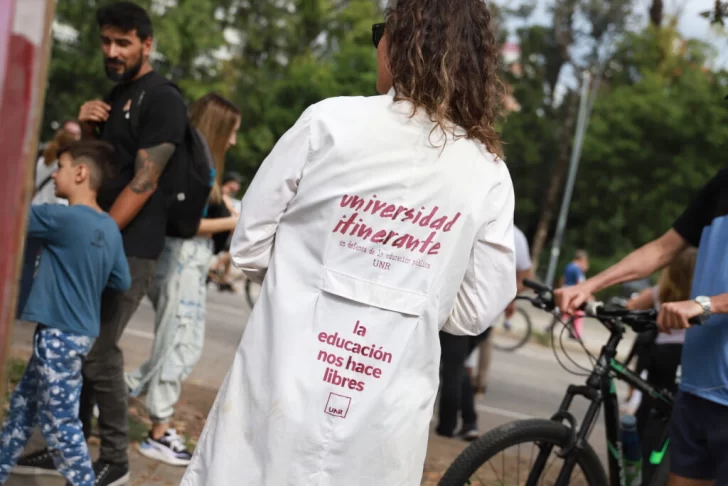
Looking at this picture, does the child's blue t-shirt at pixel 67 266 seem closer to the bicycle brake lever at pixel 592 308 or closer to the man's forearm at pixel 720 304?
the bicycle brake lever at pixel 592 308

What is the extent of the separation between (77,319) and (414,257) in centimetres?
184

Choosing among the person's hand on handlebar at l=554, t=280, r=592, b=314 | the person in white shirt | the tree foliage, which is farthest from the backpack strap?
the tree foliage

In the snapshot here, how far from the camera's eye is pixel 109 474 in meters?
4.35

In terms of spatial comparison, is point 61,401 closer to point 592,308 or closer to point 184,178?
point 184,178

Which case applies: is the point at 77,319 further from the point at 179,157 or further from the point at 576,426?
the point at 576,426

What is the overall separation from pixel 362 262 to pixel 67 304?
1788 millimetres

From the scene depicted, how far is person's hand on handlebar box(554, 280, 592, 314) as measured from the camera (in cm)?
387

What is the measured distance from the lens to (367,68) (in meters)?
36.5

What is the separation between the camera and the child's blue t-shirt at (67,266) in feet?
12.5

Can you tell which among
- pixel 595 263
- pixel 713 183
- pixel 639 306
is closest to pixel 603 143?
pixel 595 263

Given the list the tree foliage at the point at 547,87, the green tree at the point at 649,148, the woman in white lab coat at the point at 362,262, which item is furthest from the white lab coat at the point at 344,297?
the green tree at the point at 649,148

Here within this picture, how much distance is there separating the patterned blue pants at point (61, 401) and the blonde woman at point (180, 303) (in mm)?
1103

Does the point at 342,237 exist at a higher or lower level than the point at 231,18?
lower

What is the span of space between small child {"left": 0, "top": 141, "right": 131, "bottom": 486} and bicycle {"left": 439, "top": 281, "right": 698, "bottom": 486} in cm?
142
